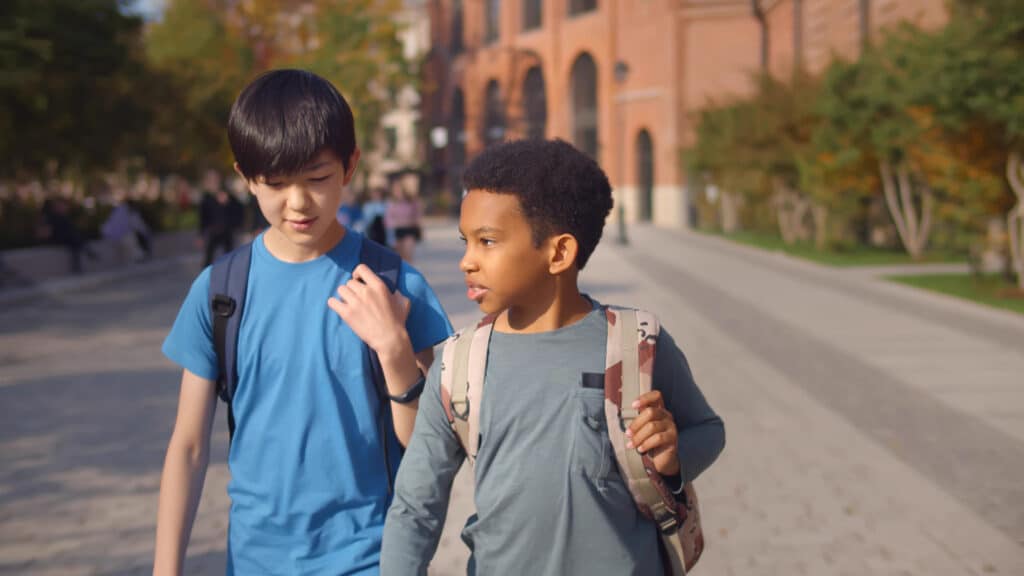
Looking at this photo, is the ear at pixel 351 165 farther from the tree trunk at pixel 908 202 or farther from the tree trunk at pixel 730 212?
the tree trunk at pixel 730 212

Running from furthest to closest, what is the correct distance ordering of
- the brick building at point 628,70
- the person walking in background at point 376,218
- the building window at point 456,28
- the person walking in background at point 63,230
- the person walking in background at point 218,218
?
1. the building window at point 456,28
2. the brick building at point 628,70
3. the person walking in background at point 63,230
4. the person walking in background at point 218,218
5. the person walking in background at point 376,218

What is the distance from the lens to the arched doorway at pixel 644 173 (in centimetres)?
6531

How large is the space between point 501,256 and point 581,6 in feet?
242

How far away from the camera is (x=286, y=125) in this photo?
2.42 metres

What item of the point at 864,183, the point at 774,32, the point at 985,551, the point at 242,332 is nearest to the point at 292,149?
the point at 242,332

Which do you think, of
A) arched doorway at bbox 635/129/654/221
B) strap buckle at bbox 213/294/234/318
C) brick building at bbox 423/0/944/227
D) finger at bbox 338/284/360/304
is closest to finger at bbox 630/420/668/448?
finger at bbox 338/284/360/304

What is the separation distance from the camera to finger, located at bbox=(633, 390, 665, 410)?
2230 mm

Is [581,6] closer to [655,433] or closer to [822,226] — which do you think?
[822,226]

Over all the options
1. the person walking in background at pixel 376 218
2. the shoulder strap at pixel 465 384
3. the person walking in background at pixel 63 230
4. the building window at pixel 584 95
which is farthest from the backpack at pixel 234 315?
the building window at pixel 584 95

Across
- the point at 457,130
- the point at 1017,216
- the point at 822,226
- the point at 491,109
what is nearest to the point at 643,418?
the point at 1017,216

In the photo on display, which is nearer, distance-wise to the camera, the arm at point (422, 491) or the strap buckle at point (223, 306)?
the arm at point (422, 491)

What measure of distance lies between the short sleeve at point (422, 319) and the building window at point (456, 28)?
84.3 meters

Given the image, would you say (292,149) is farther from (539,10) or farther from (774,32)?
(539,10)

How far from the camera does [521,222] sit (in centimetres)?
233
